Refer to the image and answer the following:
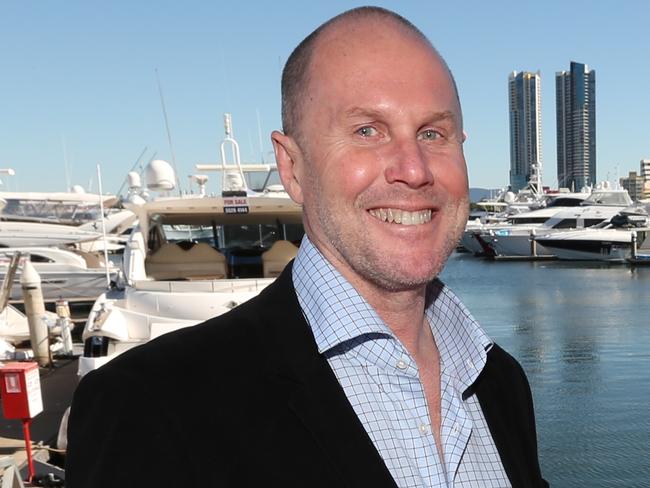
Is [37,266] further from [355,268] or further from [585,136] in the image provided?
[585,136]

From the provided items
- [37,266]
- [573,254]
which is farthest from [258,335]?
[573,254]

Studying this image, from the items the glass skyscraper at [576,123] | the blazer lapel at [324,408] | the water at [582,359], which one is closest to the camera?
the blazer lapel at [324,408]

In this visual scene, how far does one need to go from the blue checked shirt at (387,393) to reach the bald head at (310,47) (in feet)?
1.09

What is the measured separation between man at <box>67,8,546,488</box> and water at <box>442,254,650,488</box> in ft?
28.2

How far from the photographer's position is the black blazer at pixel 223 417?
3.97 feet

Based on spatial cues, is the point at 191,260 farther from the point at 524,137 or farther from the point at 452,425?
the point at 524,137

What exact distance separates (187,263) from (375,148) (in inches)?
354

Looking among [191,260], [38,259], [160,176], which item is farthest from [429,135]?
[38,259]

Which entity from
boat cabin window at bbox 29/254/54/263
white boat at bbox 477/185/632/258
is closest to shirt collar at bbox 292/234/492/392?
boat cabin window at bbox 29/254/54/263

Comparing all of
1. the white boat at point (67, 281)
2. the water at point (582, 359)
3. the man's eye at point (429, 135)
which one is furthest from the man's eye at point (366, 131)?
the white boat at point (67, 281)

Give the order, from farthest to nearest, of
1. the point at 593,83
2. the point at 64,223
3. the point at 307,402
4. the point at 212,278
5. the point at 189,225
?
the point at 593,83, the point at 64,223, the point at 189,225, the point at 212,278, the point at 307,402

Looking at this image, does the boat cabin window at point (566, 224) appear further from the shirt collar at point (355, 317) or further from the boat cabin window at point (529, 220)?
the shirt collar at point (355, 317)

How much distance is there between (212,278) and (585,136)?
187736mm

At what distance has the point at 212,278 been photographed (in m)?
10.1
